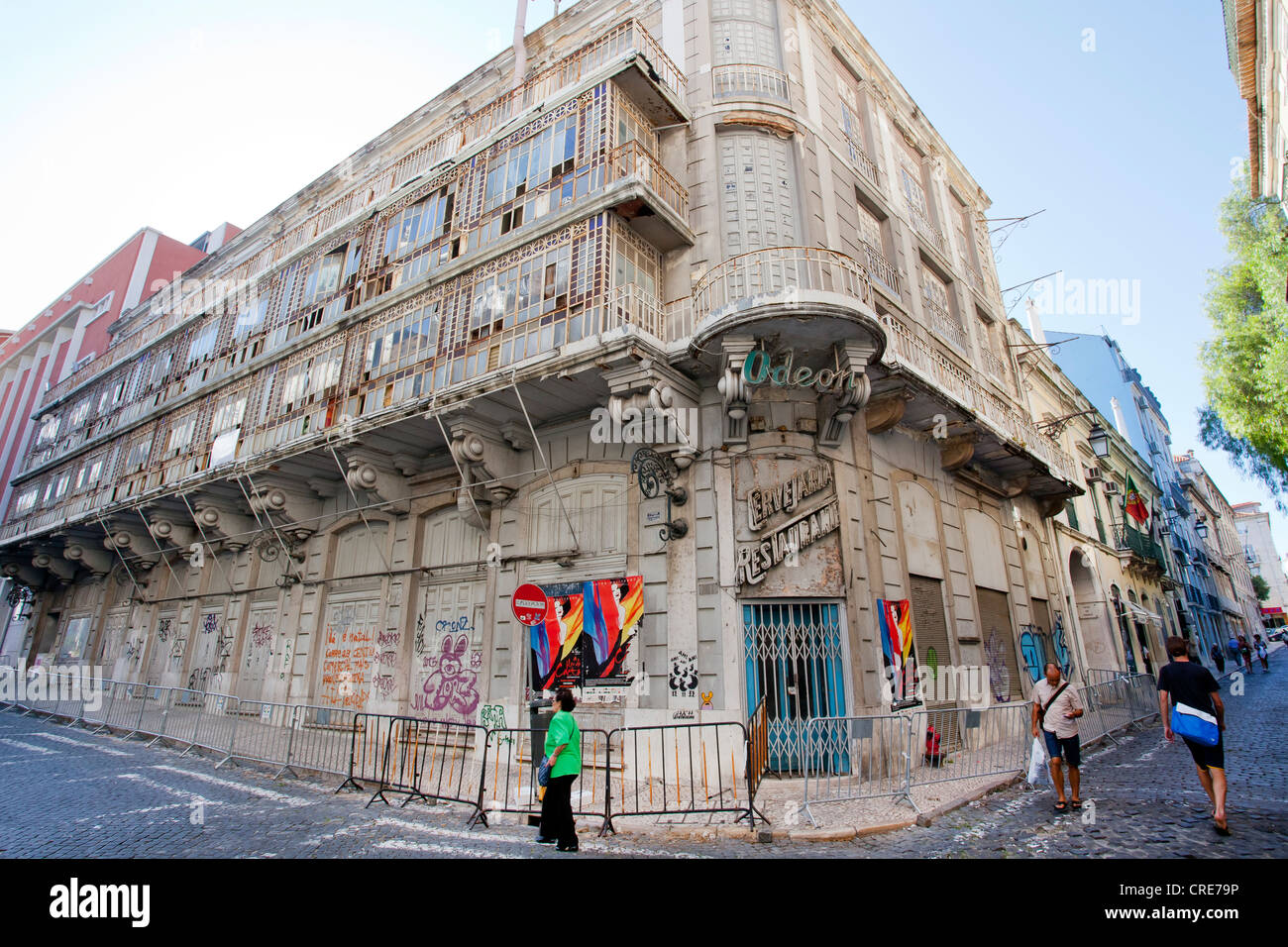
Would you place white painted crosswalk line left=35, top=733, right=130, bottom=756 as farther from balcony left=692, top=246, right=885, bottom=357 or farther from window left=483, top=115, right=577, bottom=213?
balcony left=692, top=246, right=885, bottom=357

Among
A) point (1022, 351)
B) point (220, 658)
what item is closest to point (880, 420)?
point (1022, 351)

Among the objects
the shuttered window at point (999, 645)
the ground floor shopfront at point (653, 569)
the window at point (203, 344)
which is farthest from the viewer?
the window at point (203, 344)

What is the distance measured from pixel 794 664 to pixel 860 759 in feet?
5.84

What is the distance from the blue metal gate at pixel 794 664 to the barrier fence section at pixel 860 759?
0.32 metres

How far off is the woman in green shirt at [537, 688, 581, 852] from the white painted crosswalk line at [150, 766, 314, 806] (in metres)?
4.07

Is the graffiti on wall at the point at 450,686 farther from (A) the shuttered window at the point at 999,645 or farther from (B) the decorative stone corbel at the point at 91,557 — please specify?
(B) the decorative stone corbel at the point at 91,557

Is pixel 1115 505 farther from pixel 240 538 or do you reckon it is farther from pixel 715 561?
pixel 240 538

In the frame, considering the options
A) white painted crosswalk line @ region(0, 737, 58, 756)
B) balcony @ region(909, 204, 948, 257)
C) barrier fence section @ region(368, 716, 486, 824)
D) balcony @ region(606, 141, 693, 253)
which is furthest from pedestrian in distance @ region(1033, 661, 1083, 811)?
white painted crosswalk line @ region(0, 737, 58, 756)

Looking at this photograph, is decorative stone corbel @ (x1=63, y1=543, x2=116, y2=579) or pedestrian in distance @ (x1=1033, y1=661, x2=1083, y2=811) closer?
pedestrian in distance @ (x1=1033, y1=661, x2=1083, y2=811)

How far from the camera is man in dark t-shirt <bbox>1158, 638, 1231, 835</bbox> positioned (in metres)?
5.51

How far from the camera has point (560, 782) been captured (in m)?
5.92

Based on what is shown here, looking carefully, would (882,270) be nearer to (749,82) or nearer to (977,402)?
(977,402)

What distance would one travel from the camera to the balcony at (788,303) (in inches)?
362

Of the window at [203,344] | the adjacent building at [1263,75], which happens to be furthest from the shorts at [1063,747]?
the window at [203,344]
